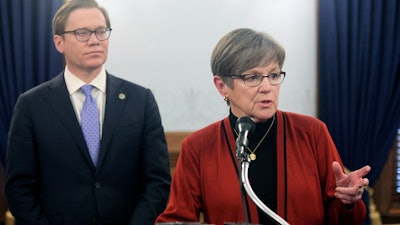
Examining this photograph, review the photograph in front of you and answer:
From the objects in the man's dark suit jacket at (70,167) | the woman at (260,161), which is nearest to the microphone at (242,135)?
the woman at (260,161)

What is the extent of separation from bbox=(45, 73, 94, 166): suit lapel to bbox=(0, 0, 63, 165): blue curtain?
4.96ft

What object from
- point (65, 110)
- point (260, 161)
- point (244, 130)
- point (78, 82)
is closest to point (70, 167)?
point (65, 110)

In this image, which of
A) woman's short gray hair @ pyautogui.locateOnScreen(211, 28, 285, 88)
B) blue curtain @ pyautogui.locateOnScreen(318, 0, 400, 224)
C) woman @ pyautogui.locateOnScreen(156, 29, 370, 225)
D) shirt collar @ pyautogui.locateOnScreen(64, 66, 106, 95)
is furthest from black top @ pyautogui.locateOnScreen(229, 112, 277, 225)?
blue curtain @ pyautogui.locateOnScreen(318, 0, 400, 224)

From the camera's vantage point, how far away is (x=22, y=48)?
3.90m

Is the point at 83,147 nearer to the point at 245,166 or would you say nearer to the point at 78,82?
the point at 78,82

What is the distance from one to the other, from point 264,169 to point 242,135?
441 millimetres

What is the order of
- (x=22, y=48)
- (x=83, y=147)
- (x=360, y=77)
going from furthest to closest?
(x=360, y=77) < (x=22, y=48) < (x=83, y=147)

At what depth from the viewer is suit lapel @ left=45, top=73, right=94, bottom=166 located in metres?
2.37

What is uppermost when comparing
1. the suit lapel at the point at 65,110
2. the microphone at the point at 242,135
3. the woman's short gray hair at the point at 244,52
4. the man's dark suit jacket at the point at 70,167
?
the woman's short gray hair at the point at 244,52

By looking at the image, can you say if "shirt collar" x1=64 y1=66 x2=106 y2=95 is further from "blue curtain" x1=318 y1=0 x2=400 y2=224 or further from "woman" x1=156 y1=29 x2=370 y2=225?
"blue curtain" x1=318 y1=0 x2=400 y2=224

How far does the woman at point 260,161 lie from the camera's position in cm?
189

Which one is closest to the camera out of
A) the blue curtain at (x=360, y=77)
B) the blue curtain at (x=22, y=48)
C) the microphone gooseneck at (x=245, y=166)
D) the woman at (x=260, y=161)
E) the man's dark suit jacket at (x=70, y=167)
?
the microphone gooseneck at (x=245, y=166)

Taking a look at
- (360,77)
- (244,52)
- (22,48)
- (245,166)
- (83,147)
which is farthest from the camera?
(360,77)

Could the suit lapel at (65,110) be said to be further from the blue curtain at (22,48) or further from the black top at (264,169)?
the blue curtain at (22,48)
